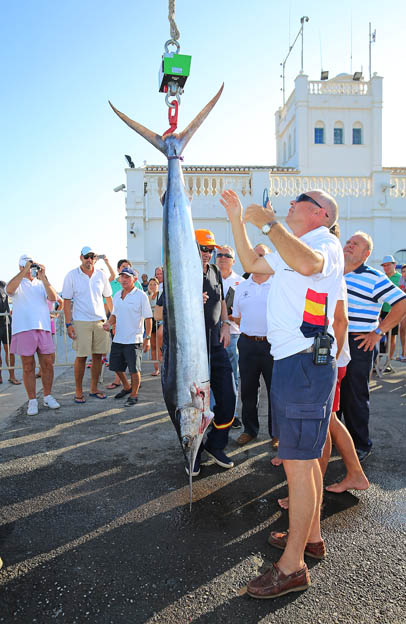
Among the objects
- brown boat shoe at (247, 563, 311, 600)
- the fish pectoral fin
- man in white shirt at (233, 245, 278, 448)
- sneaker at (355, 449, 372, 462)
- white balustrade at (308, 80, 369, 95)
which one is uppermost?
white balustrade at (308, 80, 369, 95)

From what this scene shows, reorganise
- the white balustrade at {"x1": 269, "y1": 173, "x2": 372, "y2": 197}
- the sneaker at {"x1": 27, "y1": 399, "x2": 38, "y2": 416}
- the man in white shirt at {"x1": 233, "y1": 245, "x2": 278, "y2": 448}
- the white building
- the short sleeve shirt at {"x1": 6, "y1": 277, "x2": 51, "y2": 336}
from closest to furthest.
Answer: the man in white shirt at {"x1": 233, "y1": 245, "x2": 278, "y2": 448}, the sneaker at {"x1": 27, "y1": 399, "x2": 38, "y2": 416}, the short sleeve shirt at {"x1": 6, "y1": 277, "x2": 51, "y2": 336}, the white building, the white balustrade at {"x1": 269, "y1": 173, "x2": 372, "y2": 197}

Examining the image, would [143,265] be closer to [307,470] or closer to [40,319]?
[40,319]

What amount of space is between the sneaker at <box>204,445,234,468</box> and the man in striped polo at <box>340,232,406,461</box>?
1182mm

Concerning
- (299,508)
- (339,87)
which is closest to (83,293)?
(299,508)

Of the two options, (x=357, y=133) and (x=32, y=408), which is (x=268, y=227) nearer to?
(x=32, y=408)

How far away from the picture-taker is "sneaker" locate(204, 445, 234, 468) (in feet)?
12.9

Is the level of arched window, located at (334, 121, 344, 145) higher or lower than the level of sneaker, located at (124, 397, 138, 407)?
higher

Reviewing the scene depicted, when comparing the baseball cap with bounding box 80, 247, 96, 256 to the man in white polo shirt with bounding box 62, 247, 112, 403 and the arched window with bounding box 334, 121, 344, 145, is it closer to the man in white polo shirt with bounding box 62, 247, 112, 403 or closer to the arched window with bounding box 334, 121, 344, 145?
the man in white polo shirt with bounding box 62, 247, 112, 403

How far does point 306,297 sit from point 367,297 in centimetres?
195

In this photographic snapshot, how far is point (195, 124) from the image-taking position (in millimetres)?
3066

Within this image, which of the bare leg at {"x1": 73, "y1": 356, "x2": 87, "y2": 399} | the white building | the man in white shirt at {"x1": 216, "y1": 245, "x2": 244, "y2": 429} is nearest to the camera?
the man in white shirt at {"x1": 216, "y1": 245, "x2": 244, "y2": 429}

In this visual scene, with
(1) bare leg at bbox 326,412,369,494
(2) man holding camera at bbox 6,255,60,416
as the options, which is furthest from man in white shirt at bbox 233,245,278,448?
(2) man holding camera at bbox 6,255,60,416

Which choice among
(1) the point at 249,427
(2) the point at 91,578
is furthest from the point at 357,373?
(2) the point at 91,578

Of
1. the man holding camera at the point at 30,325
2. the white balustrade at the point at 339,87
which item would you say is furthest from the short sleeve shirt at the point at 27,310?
the white balustrade at the point at 339,87
